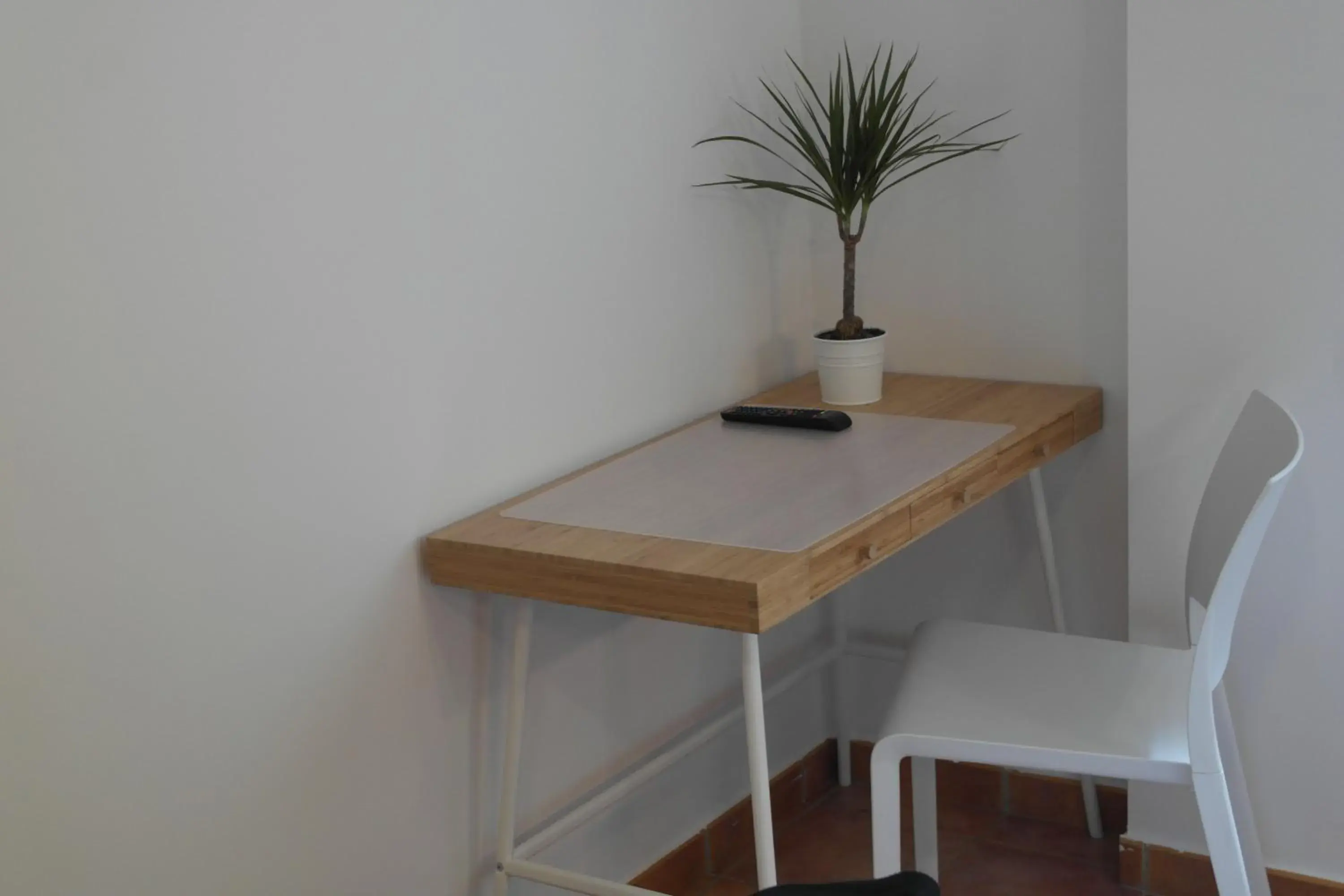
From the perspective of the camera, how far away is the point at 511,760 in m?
1.88

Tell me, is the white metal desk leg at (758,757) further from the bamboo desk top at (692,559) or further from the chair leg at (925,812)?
the chair leg at (925,812)

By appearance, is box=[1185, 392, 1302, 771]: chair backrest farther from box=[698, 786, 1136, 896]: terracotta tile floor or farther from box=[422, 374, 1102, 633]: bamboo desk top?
box=[698, 786, 1136, 896]: terracotta tile floor

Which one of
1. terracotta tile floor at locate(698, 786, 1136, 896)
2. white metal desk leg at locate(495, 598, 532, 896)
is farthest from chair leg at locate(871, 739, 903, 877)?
terracotta tile floor at locate(698, 786, 1136, 896)

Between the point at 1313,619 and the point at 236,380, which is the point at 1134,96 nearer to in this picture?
the point at 1313,619

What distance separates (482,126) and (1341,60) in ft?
3.77

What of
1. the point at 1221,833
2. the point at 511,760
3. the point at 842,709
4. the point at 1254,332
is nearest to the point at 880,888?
the point at 1221,833

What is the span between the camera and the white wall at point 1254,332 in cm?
193

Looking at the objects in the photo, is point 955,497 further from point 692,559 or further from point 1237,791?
point 1237,791

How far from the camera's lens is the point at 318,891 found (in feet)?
5.52

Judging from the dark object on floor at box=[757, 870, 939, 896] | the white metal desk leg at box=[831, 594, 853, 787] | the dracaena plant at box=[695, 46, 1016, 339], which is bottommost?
the white metal desk leg at box=[831, 594, 853, 787]

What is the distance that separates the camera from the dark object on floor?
1122 millimetres

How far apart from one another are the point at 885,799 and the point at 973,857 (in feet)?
2.71

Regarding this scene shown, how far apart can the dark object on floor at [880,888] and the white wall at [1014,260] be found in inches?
52.7

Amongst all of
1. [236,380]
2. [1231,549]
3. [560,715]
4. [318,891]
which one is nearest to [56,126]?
[236,380]
